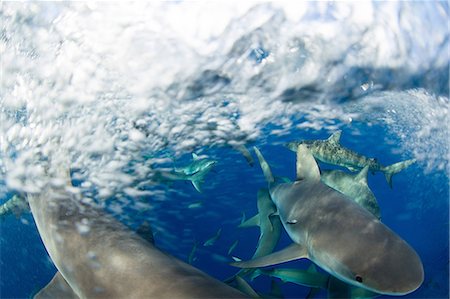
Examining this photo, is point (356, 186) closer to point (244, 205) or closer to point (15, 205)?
point (15, 205)

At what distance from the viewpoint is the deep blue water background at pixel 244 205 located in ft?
60.0

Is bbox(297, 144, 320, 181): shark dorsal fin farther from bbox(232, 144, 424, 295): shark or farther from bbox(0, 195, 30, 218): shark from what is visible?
bbox(0, 195, 30, 218): shark

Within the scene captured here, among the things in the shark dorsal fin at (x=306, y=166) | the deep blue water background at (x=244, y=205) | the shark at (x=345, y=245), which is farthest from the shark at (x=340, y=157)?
the deep blue water background at (x=244, y=205)

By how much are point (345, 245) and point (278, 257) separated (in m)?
0.78

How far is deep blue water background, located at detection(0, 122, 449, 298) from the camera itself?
60.0ft

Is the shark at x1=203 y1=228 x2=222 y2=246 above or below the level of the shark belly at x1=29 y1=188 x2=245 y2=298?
below

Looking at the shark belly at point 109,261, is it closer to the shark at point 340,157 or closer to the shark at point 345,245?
the shark at point 345,245

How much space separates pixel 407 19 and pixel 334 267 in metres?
5.94

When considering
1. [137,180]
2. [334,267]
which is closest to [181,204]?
[137,180]

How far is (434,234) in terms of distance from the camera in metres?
68.1

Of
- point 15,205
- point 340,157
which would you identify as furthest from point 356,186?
point 15,205

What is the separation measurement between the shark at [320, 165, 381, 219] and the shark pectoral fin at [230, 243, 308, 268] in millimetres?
2080

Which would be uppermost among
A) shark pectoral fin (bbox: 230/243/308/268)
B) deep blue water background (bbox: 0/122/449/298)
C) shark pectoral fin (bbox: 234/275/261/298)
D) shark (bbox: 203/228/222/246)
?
shark pectoral fin (bbox: 234/275/261/298)

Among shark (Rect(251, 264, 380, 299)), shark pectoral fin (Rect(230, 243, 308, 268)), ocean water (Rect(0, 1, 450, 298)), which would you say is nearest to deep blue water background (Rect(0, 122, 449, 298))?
ocean water (Rect(0, 1, 450, 298))
